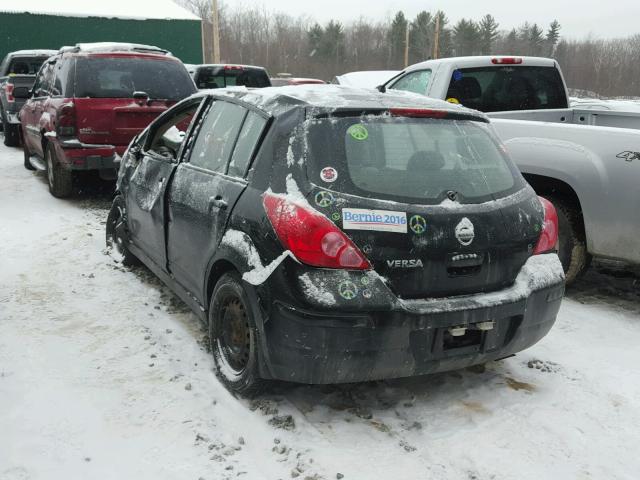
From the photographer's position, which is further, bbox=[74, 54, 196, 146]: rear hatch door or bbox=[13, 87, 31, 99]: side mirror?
bbox=[13, 87, 31, 99]: side mirror

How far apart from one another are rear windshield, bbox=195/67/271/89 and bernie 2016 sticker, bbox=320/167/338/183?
34.2 ft

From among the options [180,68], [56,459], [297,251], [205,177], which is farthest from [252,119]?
[180,68]

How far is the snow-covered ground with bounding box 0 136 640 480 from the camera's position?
9.33 feet

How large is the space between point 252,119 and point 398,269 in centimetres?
128

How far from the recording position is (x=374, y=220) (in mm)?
2912

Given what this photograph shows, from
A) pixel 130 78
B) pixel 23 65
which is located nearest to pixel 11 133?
pixel 23 65

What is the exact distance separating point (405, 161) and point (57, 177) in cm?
623

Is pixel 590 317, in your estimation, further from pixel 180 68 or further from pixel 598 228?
pixel 180 68

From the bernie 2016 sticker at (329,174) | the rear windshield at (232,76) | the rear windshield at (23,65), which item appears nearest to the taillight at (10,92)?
the rear windshield at (23,65)

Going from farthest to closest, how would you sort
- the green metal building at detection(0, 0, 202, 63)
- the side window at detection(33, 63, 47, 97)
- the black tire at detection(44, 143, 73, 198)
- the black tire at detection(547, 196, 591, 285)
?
the green metal building at detection(0, 0, 202, 63)
the side window at detection(33, 63, 47, 97)
the black tire at detection(44, 143, 73, 198)
the black tire at detection(547, 196, 591, 285)

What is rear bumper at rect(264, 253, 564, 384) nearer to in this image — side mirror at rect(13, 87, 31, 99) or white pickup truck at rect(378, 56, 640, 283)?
white pickup truck at rect(378, 56, 640, 283)

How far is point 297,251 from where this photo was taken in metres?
2.88

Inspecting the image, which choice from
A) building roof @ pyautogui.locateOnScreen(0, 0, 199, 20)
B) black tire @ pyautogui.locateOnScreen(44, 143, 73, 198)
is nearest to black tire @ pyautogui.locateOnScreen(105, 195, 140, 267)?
black tire @ pyautogui.locateOnScreen(44, 143, 73, 198)

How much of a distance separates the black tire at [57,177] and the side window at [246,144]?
5186 mm
